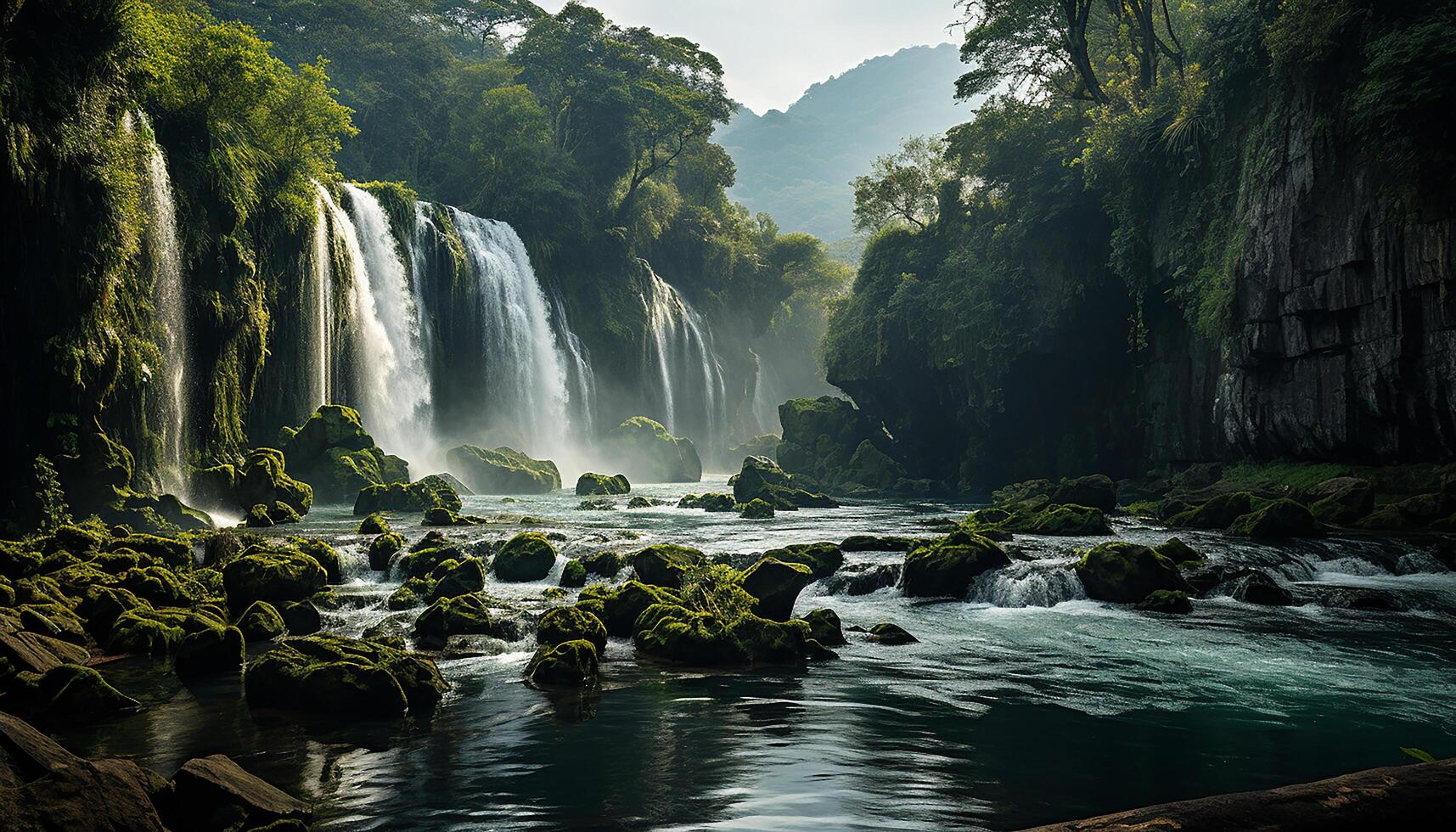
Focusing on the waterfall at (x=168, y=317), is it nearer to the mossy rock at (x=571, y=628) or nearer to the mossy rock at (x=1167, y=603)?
the mossy rock at (x=571, y=628)

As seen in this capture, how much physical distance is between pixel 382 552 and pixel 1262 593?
16.0 m

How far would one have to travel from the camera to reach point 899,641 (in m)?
13.3

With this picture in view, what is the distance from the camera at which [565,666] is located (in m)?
10.9

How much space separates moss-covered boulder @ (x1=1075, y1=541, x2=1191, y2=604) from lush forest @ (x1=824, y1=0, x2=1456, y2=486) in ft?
32.3

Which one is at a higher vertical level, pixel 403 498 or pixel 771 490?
pixel 403 498

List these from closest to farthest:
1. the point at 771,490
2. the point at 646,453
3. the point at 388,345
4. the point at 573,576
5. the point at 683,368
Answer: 1. the point at 573,576
2. the point at 771,490
3. the point at 388,345
4. the point at 646,453
5. the point at 683,368

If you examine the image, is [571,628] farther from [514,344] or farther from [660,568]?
[514,344]

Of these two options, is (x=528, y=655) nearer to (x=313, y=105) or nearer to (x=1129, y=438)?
(x=313, y=105)

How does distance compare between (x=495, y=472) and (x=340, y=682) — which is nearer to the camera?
(x=340, y=682)

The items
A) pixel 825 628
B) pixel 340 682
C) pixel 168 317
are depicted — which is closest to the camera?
pixel 340 682

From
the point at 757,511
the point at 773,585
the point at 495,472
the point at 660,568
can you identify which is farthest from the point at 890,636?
the point at 495,472


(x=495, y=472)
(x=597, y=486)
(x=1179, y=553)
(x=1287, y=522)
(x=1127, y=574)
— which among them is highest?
(x=495, y=472)

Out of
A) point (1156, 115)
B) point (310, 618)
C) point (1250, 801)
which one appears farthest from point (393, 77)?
point (1250, 801)

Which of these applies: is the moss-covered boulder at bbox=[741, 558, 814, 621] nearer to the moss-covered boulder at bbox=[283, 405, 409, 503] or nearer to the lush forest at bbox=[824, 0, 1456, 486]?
the lush forest at bbox=[824, 0, 1456, 486]
